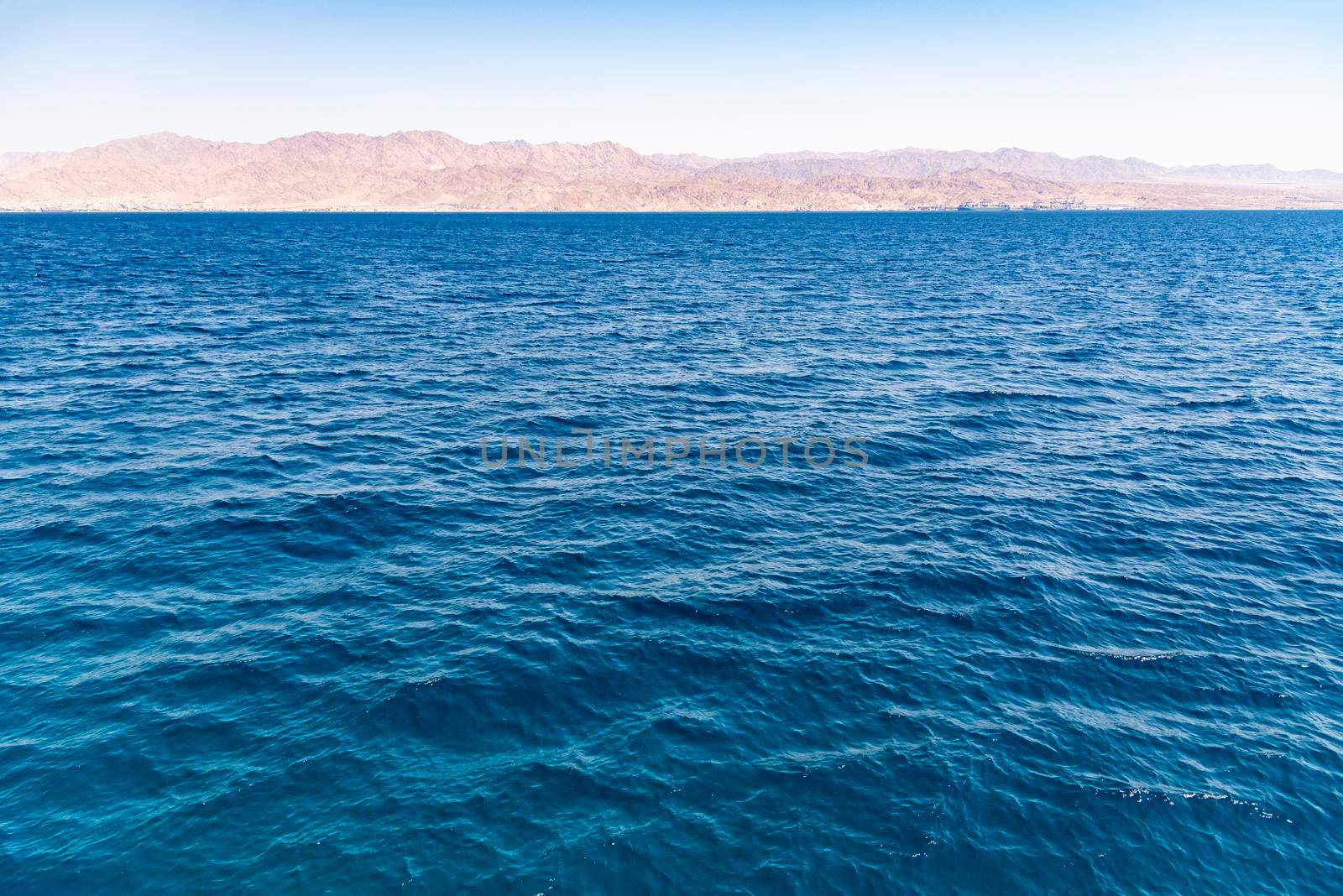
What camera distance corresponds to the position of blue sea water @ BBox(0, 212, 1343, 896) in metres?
19.9

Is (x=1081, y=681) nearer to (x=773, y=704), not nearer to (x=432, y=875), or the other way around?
(x=773, y=704)

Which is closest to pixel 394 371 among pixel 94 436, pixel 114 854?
pixel 94 436

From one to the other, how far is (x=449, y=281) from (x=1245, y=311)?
115789mm

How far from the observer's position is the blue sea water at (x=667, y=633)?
19.9 meters

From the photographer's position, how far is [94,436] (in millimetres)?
46531

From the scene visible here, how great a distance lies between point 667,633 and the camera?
28.7m

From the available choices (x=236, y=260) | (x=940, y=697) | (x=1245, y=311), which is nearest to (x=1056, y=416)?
(x=940, y=697)

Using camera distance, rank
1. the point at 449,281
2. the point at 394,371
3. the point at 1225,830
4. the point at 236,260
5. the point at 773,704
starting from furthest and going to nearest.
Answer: the point at 236,260 → the point at 449,281 → the point at 394,371 → the point at 773,704 → the point at 1225,830

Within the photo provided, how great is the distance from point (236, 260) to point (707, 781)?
159 meters

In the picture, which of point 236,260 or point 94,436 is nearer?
point 94,436

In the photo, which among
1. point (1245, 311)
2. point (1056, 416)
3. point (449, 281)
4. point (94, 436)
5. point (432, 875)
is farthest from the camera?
point (449, 281)

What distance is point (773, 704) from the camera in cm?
2494

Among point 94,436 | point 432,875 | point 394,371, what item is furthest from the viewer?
point 394,371

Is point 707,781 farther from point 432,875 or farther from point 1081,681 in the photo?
point 1081,681
